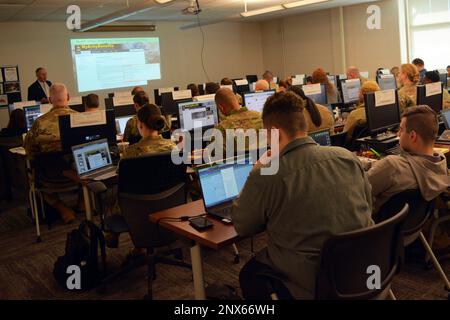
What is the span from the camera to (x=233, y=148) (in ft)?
12.5

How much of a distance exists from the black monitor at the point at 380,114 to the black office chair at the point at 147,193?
1701 millimetres

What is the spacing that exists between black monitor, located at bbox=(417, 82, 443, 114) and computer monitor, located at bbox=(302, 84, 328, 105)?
1473mm

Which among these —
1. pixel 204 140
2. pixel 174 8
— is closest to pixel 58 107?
pixel 204 140

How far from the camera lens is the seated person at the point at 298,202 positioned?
5.67 feet

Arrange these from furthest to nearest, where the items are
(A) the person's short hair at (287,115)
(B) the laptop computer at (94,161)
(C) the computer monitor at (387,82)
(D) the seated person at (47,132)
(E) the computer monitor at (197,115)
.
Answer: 1. (C) the computer monitor at (387,82)
2. (E) the computer monitor at (197,115)
3. (D) the seated person at (47,132)
4. (B) the laptop computer at (94,161)
5. (A) the person's short hair at (287,115)

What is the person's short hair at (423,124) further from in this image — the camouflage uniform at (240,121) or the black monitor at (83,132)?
the black monitor at (83,132)

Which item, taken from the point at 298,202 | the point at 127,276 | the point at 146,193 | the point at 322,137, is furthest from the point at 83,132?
the point at 298,202

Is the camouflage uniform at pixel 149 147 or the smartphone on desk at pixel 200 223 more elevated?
the camouflage uniform at pixel 149 147

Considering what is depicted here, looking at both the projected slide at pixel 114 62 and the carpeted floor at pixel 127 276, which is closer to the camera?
the carpeted floor at pixel 127 276

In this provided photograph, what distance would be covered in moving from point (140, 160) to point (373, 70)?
9.84 metres

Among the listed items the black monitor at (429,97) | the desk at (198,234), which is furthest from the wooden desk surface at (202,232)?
the black monitor at (429,97)

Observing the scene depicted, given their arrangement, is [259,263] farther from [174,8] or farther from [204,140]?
[174,8]

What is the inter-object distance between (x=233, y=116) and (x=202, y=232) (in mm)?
2028

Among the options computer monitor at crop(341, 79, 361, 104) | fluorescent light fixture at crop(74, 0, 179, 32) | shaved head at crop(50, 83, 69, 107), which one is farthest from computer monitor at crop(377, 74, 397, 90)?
shaved head at crop(50, 83, 69, 107)
